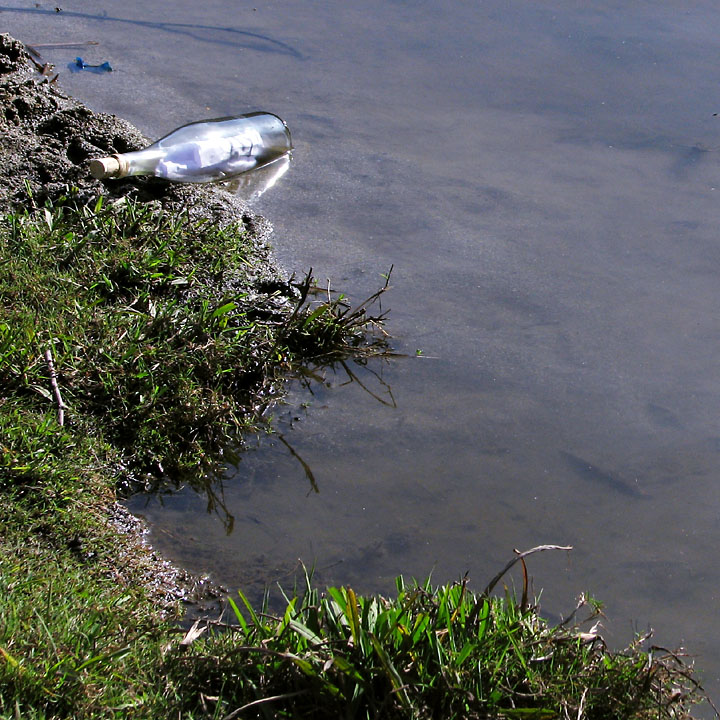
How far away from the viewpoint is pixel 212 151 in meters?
4.10

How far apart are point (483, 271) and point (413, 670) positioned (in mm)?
2049

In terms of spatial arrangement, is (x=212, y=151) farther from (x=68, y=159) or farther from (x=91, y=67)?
(x=91, y=67)

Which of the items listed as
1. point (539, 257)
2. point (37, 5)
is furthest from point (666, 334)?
point (37, 5)

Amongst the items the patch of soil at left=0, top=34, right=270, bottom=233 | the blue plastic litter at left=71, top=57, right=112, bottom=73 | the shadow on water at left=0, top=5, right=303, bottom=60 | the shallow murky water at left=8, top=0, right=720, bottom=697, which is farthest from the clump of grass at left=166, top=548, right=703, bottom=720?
the shadow on water at left=0, top=5, right=303, bottom=60

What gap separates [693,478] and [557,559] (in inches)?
22.0

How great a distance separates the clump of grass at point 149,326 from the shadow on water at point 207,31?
6.53ft

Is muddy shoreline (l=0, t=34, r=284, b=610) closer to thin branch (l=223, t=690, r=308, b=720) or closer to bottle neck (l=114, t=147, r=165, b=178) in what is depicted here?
bottle neck (l=114, t=147, r=165, b=178)

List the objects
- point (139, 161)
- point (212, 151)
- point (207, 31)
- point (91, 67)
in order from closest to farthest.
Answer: point (139, 161)
point (212, 151)
point (91, 67)
point (207, 31)

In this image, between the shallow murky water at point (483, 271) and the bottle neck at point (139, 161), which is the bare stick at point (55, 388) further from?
the bottle neck at point (139, 161)

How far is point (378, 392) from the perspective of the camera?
3.03 meters

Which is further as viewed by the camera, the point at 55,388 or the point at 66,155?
the point at 66,155

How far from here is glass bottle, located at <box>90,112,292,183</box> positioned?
3.82 metres

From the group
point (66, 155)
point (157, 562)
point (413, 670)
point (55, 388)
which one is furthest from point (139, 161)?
point (413, 670)

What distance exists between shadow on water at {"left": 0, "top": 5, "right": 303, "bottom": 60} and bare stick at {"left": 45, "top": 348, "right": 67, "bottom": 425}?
299 cm
